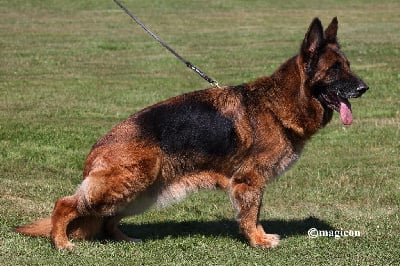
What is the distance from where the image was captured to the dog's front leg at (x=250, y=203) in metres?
6.90

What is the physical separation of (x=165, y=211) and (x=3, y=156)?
3.39m

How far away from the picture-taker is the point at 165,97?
54.3ft

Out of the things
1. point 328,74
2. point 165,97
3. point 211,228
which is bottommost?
point 165,97

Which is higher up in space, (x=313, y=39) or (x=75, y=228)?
(x=313, y=39)

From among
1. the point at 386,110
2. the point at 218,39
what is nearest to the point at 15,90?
the point at 386,110

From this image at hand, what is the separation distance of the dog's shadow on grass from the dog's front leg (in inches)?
16.8

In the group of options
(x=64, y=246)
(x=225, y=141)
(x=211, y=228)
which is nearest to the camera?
(x=64, y=246)

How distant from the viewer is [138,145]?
21.8 feet

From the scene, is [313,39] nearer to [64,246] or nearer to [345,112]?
[345,112]

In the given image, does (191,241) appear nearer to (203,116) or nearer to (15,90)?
(203,116)

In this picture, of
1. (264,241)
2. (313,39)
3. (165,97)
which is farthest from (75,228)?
(165,97)

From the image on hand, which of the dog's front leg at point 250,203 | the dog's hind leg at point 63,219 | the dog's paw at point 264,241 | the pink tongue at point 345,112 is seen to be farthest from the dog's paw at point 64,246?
the pink tongue at point 345,112

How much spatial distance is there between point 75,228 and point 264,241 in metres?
1.72

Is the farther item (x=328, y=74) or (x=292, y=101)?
(x=292, y=101)
